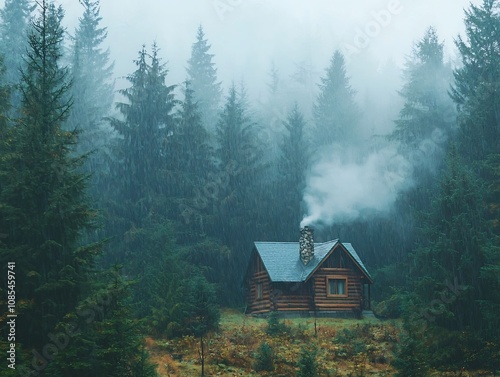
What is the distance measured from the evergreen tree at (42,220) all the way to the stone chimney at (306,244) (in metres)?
21.3

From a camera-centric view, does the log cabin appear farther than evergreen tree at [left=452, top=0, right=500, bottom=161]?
No

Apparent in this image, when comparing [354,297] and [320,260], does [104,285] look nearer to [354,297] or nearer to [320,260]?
[320,260]

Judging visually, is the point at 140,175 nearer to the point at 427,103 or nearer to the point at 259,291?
the point at 259,291

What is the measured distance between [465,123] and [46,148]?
107ft

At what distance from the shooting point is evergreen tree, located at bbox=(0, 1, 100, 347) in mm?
20062

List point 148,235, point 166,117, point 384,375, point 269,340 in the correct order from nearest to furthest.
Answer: point 384,375
point 269,340
point 148,235
point 166,117

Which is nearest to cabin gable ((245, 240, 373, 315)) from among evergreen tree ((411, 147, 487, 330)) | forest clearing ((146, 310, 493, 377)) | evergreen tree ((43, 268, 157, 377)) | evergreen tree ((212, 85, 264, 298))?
forest clearing ((146, 310, 493, 377))

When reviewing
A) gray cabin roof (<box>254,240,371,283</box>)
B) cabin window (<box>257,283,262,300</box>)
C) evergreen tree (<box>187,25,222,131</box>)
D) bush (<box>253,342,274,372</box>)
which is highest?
evergreen tree (<box>187,25,222,131</box>)

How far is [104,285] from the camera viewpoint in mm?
21047

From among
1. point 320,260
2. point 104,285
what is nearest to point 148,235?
point 320,260

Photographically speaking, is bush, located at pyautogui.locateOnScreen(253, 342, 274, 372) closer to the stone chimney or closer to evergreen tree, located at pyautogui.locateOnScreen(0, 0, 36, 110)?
the stone chimney

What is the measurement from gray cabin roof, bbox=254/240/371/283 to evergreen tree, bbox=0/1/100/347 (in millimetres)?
19932

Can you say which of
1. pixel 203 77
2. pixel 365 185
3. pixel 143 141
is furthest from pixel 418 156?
pixel 203 77

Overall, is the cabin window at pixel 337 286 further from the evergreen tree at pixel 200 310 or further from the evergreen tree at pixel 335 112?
the evergreen tree at pixel 335 112
